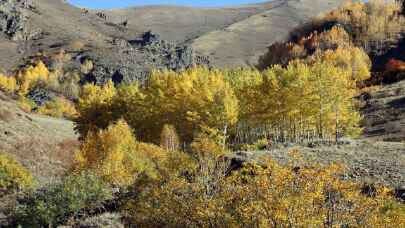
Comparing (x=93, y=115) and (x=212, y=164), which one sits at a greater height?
(x=212, y=164)

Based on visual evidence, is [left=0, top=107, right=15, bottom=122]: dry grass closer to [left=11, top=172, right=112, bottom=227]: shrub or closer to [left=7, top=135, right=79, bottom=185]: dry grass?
[left=7, top=135, right=79, bottom=185]: dry grass

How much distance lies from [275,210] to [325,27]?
185207mm

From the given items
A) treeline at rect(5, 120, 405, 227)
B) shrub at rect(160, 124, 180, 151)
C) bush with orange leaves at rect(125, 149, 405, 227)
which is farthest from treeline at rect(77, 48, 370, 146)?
bush with orange leaves at rect(125, 149, 405, 227)

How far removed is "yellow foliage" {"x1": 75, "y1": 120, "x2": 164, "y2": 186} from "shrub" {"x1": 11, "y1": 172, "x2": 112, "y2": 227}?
3.36 metres

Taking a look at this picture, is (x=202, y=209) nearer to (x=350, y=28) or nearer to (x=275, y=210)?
(x=275, y=210)

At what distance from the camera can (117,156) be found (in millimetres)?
50781

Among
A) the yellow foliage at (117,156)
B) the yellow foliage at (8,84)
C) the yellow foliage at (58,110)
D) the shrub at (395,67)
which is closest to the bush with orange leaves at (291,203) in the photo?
the yellow foliage at (117,156)

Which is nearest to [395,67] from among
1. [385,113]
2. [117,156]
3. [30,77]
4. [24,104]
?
[385,113]

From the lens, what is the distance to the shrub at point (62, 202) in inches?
1458

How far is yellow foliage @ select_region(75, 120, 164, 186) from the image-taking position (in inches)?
1770

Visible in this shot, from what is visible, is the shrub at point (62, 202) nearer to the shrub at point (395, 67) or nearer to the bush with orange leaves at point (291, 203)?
the bush with orange leaves at point (291, 203)

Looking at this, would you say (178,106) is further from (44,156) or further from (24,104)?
(24,104)

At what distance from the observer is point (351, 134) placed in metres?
65.9

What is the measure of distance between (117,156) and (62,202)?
44.2 feet
